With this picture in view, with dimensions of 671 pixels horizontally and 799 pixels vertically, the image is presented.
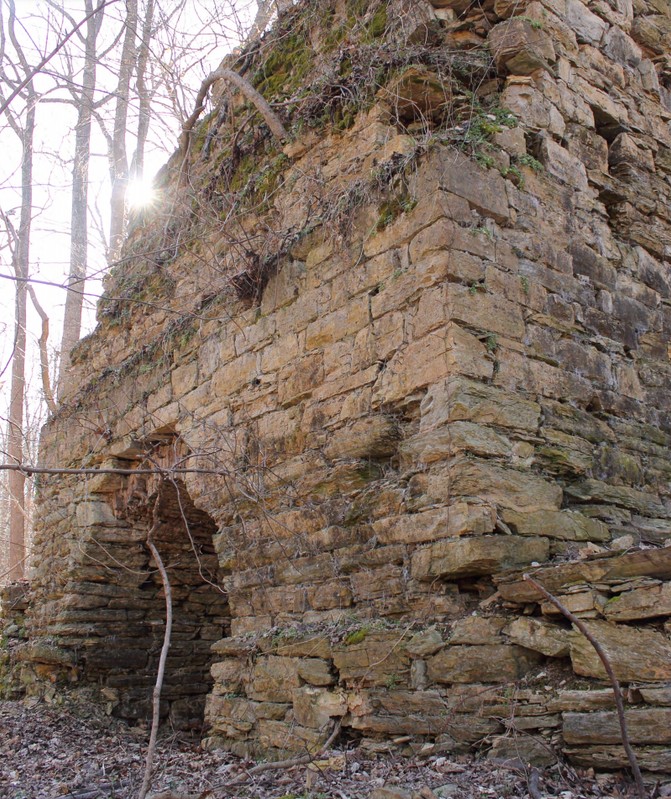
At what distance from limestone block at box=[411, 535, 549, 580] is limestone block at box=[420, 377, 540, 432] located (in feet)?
1.87

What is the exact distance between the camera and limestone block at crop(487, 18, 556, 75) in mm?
4621

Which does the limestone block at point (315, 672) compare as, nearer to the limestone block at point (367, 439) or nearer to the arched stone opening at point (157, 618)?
the limestone block at point (367, 439)

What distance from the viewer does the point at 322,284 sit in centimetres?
468

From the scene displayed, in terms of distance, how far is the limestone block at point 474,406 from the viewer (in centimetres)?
368

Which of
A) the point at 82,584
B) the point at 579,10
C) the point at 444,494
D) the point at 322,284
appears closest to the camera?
the point at 444,494

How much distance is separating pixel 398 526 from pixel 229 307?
241 centimetres

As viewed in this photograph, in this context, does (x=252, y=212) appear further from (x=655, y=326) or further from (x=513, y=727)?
(x=513, y=727)

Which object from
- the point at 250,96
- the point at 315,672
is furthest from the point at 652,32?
the point at 315,672

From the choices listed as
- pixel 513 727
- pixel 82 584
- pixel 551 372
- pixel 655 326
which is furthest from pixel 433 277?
pixel 82 584

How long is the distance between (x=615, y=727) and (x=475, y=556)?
874 millimetres

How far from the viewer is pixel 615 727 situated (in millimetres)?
2857

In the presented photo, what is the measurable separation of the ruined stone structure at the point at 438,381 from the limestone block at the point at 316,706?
14mm

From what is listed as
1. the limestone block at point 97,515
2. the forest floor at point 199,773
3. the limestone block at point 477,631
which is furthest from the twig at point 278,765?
the limestone block at point 97,515

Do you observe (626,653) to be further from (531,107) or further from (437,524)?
(531,107)
